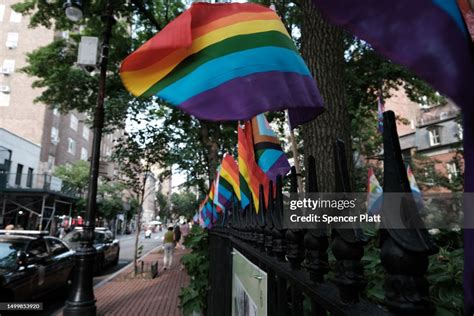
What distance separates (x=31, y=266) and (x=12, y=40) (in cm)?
4321

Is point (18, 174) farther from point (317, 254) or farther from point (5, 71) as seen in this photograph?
point (317, 254)

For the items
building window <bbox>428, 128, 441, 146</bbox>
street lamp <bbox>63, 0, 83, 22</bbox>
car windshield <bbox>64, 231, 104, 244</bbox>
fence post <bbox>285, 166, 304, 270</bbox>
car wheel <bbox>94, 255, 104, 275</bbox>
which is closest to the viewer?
fence post <bbox>285, 166, 304, 270</bbox>

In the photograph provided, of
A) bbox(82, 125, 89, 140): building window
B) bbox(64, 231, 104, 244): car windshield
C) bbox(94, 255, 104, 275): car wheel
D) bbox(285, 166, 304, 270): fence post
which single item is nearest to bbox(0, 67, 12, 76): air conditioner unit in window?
bbox(82, 125, 89, 140): building window

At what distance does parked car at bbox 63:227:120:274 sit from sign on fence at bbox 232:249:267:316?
12.1 meters

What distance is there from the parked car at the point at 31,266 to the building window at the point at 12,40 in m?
40.6

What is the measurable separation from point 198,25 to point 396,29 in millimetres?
1885

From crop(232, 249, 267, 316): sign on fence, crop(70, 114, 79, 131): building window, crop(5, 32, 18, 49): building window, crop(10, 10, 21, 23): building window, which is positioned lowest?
crop(232, 249, 267, 316): sign on fence

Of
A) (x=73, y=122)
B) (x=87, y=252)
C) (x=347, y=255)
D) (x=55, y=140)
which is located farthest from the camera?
(x=73, y=122)

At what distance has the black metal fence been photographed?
2.63ft

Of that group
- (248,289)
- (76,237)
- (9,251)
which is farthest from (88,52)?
(76,237)

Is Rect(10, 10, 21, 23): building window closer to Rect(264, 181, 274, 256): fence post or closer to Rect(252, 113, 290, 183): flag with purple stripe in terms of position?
Rect(252, 113, 290, 183): flag with purple stripe

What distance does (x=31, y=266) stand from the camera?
25.6 ft

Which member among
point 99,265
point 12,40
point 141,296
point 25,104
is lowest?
point 141,296

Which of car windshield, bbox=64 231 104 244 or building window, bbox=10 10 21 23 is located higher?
building window, bbox=10 10 21 23
